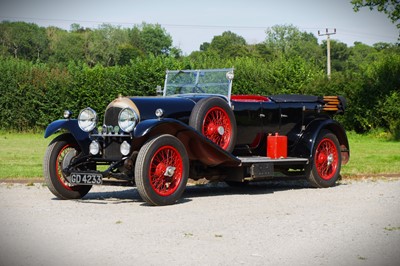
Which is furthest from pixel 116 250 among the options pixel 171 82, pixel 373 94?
pixel 373 94

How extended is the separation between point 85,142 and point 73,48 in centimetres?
8017

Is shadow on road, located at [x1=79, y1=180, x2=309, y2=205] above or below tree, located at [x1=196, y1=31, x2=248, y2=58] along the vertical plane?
below

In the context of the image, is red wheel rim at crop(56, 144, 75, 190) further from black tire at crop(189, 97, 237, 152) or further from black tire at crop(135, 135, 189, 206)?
black tire at crop(189, 97, 237, 152)

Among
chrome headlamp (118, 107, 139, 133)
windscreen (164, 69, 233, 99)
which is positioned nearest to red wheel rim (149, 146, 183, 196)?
chrome headlamp (118, 107, 139, 133)

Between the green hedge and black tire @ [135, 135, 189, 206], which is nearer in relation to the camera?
black tire @ [135, 135, 189, 206]

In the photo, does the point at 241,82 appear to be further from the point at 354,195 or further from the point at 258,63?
the point at 354,195

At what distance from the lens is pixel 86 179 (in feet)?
30.9

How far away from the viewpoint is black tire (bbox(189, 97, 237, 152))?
1016 cm

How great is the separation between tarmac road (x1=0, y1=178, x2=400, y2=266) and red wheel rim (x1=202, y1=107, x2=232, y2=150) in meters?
0.87

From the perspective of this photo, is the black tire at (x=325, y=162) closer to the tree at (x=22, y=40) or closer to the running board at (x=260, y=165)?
the running board at (x=260, y=165)

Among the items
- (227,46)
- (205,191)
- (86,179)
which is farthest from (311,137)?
(227,46)

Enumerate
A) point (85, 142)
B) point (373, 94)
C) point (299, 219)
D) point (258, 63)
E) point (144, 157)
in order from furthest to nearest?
point (258, 63)
point (373, 94)
point (85, 142)
point (144, 157)
point (299, 219)

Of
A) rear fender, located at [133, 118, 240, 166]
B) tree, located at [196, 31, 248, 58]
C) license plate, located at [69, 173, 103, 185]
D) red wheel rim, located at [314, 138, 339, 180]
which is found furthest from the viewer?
tree, located at [196, 31, 248, 58]

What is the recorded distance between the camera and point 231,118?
34.8 feet
